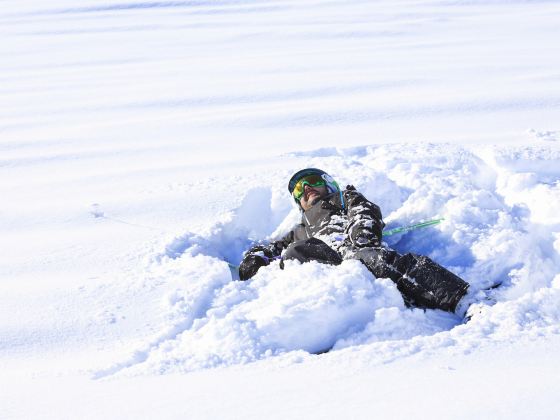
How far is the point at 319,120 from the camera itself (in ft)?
18.0

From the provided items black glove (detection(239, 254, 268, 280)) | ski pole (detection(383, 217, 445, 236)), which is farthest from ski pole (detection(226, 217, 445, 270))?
black glove (detection(239, 254, 268, 280))

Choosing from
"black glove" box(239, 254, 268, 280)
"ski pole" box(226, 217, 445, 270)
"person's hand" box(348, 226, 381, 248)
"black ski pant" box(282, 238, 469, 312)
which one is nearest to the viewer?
"black ski pant" box(282, 238, 469, 312)

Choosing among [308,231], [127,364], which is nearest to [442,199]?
[308,231]

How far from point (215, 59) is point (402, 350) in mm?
6628

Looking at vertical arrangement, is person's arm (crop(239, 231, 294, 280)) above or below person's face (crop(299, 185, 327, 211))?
below

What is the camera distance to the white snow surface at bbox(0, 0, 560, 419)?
214cm

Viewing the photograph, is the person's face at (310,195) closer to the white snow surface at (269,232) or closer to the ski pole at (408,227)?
the white snow surface at (269,232)

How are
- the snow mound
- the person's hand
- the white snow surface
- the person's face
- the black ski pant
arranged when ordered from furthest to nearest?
1. the person's face
2. the person's hand
3. the black ski pant
4. the snow mound
5. the white snow surface

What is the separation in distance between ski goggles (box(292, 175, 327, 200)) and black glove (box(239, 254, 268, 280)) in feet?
1.99

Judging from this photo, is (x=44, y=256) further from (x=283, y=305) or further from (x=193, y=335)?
(x=283, y=305)

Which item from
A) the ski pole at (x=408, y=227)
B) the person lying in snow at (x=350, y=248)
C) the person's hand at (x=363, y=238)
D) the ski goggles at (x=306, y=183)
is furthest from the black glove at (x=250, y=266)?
the ski goggles at (x=306, y=183)

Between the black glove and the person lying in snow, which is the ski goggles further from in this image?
the black glove

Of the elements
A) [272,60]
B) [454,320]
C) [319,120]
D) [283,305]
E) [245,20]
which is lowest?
[454,320]

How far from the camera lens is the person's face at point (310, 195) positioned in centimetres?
372
